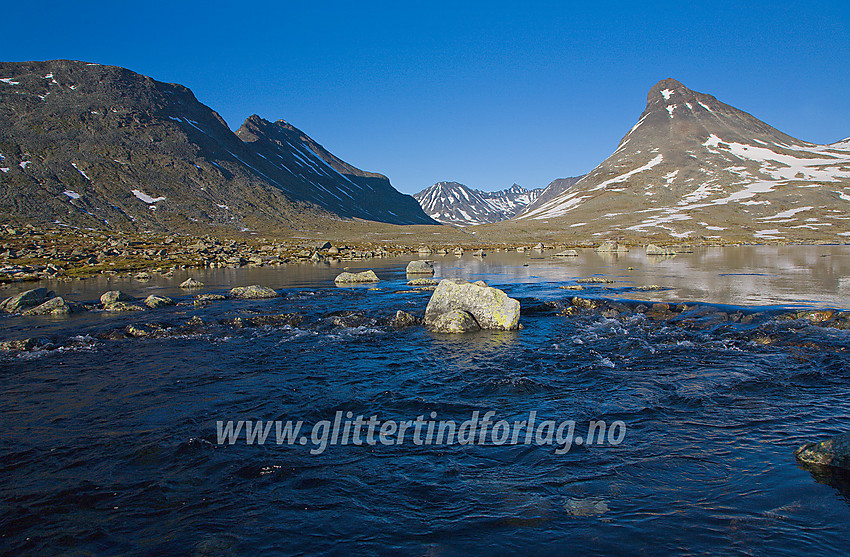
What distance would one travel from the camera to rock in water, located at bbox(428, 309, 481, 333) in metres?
19.0

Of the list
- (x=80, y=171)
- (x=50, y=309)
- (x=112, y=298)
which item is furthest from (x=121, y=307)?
(x=80, y=171)

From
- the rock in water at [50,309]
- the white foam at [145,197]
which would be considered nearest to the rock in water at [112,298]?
the rock in water at [50,309]

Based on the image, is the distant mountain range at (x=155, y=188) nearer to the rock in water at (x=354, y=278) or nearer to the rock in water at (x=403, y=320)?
the rock in water at (x=354, y=278)

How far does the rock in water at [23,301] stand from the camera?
2411 cm

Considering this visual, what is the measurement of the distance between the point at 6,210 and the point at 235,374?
449ft

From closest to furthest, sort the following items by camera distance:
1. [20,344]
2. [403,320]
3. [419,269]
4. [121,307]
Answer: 1. [20,344]
2. [403,320]
3. [121,307]
4. [419,269]

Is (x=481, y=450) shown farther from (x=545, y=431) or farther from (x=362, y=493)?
(x=362, y=493)

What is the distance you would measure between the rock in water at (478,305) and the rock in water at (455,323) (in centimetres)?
39

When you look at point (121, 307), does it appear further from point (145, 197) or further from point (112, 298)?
point (145, 197)

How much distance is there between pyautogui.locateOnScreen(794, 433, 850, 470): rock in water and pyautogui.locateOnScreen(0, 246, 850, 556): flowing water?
238 millimetres

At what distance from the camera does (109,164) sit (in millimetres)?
149125

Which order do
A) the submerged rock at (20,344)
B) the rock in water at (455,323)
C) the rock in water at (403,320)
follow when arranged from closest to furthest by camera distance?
the submerged rock at (20,344), the rock in water at (455,323), the rock in water at (403,320)

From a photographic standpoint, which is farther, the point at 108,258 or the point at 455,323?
the point at 108,258

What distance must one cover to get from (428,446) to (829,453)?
676 cm
